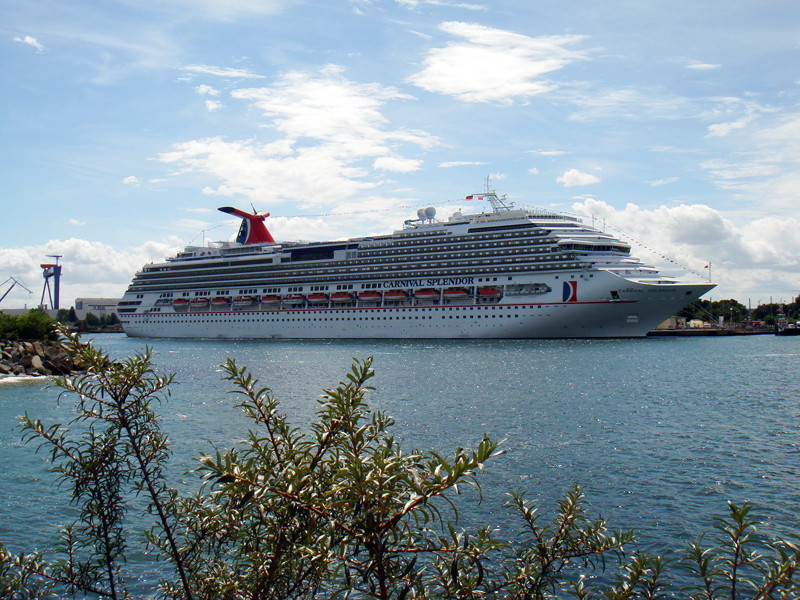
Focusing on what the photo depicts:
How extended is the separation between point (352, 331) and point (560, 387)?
143 feet

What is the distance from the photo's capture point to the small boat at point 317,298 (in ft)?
251

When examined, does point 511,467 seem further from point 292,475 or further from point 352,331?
point 352,331

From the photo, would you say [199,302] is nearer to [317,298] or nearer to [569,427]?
[317,298]

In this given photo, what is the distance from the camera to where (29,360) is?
141ft

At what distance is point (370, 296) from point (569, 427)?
5151 centimetres

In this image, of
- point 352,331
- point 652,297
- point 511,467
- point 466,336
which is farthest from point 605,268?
point 511,467

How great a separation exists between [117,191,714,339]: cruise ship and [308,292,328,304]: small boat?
14 cm

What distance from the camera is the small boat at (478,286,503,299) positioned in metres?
64.6

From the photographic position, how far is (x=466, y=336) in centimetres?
6525

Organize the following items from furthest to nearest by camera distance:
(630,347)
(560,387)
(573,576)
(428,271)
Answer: (428,271), (630,347), (560,387), (573,576)

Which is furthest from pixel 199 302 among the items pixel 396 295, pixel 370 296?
pixel 396 295

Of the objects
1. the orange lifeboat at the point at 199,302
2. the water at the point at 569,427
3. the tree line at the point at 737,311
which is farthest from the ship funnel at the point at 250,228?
the tree line at the point at 737,311

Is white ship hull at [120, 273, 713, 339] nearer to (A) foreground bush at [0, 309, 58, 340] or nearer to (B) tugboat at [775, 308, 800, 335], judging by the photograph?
(A) foreground bush at [0, 309, 58, 340]

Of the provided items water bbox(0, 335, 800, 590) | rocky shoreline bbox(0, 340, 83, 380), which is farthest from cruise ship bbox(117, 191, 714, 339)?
rocky shoreline bbox(0, 340, 83, 380)
